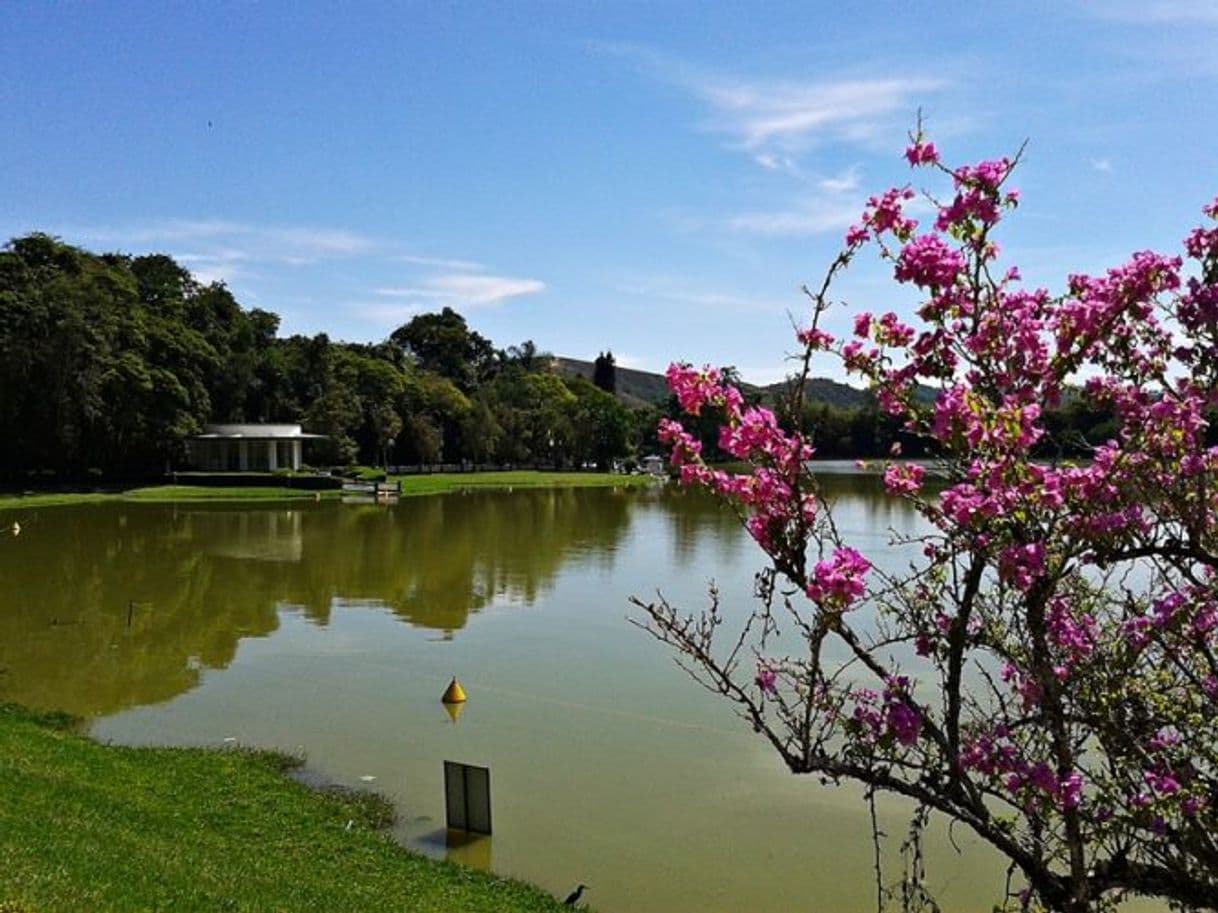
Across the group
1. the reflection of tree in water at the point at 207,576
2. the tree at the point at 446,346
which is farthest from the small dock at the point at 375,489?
the tree at the point at 446,346

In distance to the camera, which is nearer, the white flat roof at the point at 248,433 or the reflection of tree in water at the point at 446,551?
the reflection of tree in water at the point at 446,551

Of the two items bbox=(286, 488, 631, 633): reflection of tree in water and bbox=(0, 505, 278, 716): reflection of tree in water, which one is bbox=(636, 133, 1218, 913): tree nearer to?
bbox=(0, 505, 278, 716): reflection of tree in water

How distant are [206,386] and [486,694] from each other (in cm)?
5929

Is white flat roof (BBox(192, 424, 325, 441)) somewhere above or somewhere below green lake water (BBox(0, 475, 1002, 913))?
above

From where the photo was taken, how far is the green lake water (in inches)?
393

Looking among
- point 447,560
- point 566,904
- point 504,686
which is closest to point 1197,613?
point 566,904

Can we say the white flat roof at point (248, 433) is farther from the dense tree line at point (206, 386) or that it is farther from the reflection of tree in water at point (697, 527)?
the reflection of tree in water at point (697, 527)

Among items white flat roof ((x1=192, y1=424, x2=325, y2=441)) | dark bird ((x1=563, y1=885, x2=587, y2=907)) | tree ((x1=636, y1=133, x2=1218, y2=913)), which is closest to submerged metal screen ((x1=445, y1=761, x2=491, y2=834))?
dark bird ((x1=563, y1=885, x2=587, y2=907))

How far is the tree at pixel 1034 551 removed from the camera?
4035 mm

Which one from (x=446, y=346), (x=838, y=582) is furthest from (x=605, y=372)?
(x=838, y=582)

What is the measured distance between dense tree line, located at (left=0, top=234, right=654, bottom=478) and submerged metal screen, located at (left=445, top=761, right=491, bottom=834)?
48.9 m

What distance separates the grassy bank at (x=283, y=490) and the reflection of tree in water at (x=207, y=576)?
410cm

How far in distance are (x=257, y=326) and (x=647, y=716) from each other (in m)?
77.5

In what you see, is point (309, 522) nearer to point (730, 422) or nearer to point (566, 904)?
point (566, 904)
